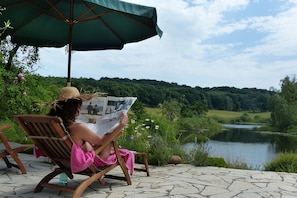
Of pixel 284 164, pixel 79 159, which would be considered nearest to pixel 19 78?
pixel 79 159

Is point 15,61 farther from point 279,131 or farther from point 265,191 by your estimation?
point 279,131

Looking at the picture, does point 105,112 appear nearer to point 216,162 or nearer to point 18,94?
point 216,162

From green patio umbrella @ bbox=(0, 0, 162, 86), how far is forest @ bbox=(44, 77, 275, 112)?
3.03 m

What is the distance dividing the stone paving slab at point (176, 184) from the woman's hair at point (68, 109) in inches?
28.3

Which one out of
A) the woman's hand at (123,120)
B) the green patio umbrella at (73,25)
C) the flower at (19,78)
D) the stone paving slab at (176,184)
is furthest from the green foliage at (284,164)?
the flower at (19,78)

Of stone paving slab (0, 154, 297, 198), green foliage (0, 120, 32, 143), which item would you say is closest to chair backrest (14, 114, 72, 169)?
stone paving slab (0, 154, 297, 198)

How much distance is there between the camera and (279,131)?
31688mm

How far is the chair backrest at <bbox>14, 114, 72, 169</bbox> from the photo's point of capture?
115 inches

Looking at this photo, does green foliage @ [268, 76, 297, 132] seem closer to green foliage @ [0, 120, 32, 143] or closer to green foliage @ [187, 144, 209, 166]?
green foliage @ [0, 120, 32, 143]

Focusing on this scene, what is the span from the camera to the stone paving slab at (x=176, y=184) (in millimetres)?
3438

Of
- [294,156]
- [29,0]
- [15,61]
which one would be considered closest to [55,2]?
[29,0]

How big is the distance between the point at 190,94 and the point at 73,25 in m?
16.5

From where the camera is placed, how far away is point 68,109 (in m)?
3.16

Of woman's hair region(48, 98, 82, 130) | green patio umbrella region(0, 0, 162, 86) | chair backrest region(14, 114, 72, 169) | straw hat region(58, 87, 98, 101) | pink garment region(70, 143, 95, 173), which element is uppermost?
green patio umbrella region(0, 0, 162, 86)
